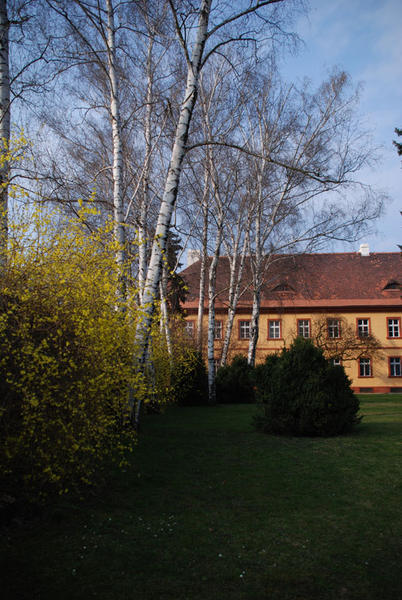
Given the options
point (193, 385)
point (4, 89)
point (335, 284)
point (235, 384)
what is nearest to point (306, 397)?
point (4, 89)

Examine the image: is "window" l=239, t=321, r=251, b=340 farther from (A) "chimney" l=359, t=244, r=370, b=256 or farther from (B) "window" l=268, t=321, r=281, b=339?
(A) "chimney" l=359, t=244, r=370, b=256

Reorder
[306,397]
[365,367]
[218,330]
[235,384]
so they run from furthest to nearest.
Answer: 1. [218,330]
2. [365,367]
3. [235,384]
4. [306,397]

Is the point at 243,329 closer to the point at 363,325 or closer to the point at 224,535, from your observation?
the point at 363,325

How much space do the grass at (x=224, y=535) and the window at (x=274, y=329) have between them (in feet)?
90.2

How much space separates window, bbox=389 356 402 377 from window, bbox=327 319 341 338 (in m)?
4.69

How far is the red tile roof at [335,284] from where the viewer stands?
33656mm

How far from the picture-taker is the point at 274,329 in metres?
34.8

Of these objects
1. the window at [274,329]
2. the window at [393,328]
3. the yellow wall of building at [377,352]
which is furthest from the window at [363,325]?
the window at [274,329]

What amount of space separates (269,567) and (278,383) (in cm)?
564

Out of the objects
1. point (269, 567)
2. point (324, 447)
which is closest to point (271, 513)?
point (269, 567)

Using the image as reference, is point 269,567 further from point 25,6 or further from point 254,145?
point 254,145

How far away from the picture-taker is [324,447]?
7.96 metres

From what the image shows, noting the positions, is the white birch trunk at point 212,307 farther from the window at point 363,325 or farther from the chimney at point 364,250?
the chimney at point 364,250

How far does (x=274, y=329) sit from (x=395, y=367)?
9216mm
